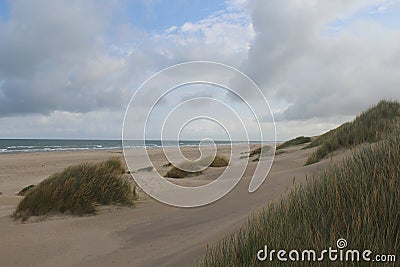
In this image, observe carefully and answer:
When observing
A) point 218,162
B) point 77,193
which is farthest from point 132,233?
point 218,162

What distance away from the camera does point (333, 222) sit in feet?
9.25

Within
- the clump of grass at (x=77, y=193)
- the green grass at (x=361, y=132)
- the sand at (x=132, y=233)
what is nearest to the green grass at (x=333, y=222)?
the sand at (x=132, y=233)

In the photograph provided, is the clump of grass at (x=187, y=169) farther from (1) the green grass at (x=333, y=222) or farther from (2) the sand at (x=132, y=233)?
(1) the green grass at (x=333, y=222)

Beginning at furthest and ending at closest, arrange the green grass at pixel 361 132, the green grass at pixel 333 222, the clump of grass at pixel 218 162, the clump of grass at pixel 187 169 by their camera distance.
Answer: the clump of grass at pixel 218 162 < the clump of grass at pixel 187 169 < the green grass at pixel 361 132 < the green grass at pixel 333 222

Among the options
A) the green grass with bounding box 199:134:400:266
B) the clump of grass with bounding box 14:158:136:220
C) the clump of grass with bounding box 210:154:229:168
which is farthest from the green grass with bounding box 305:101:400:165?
the clump of grass with bounding box 210:154:229:168

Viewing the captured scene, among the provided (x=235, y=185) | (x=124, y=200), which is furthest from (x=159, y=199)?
(x=235, y=185)

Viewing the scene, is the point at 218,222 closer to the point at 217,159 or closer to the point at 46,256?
the point at 46,256

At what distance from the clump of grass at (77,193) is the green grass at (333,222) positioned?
451 centimetres

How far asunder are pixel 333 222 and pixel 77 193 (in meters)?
5.51

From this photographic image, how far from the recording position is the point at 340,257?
7.91 ft

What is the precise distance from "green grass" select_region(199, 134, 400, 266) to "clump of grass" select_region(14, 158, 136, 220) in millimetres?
4512

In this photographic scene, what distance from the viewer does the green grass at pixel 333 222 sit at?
2.56 m

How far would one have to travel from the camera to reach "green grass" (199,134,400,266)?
2559mm

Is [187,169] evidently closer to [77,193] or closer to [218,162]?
[218,162]
